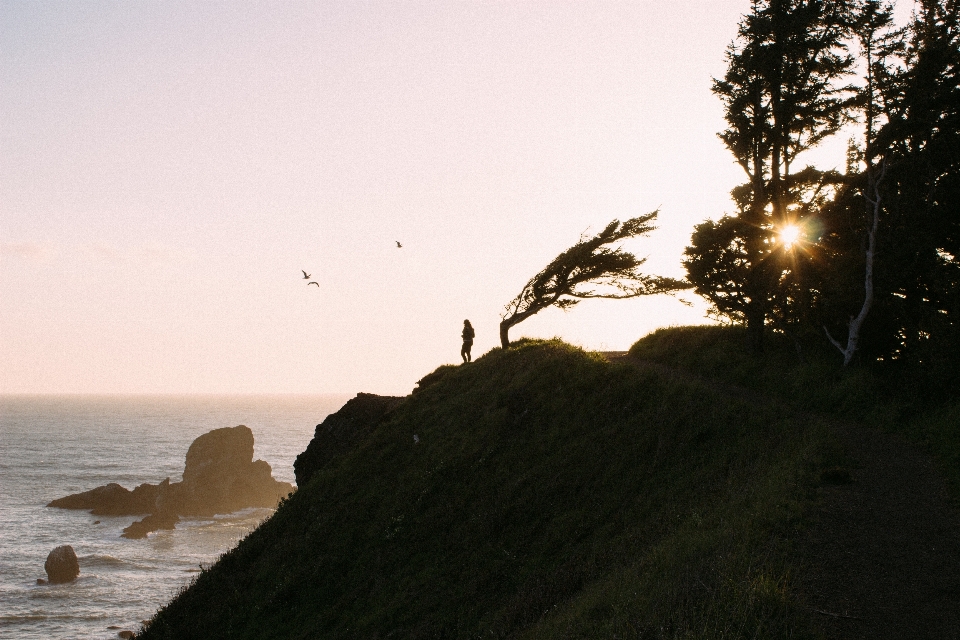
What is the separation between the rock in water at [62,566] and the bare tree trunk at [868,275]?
196ft

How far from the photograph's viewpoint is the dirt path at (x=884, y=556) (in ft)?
26.2

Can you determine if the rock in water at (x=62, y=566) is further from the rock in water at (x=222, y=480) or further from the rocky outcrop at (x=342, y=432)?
the rocky outcrop at (x=342, y=432)

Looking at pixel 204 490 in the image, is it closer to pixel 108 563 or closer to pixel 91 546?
pixel 91 546

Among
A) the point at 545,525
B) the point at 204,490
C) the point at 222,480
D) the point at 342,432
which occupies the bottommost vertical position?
the point at 204,490

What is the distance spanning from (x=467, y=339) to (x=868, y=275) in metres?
18.6

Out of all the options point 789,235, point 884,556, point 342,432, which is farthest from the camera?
point 342,432

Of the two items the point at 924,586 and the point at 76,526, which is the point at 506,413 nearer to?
the point at 924,586

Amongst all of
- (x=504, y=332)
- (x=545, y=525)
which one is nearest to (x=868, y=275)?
(x=545, y=525)

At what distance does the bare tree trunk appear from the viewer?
1991 cm

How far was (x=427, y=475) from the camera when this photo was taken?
71.0ft

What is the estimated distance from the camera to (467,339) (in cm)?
3344

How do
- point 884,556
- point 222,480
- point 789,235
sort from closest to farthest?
point 884,556 < point 789,235 < point 222,480

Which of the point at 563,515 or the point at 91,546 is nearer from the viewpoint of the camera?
the point at 563,515

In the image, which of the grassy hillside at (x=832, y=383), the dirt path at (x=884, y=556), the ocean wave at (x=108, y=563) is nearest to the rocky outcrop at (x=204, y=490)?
the ocean wave at (x=108, y=563)
